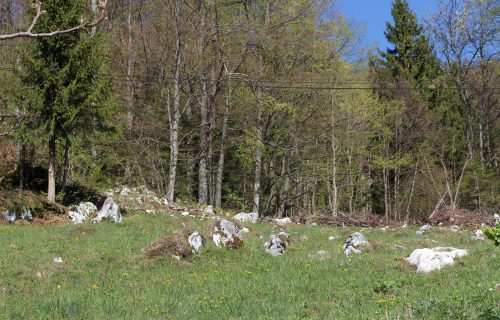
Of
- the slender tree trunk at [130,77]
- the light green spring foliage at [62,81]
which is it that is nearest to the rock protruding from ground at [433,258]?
the light green spring foliage at [62,81]

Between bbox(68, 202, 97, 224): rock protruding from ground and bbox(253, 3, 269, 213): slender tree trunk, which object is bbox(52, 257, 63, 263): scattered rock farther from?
bbox(253, 3, 269, 213): slender tree trunk

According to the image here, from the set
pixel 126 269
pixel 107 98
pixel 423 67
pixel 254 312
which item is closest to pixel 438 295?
pixel 254 312

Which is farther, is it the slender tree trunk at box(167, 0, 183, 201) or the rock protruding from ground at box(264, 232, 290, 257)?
the slender tree trunk at box(167, 0, 183, 201)

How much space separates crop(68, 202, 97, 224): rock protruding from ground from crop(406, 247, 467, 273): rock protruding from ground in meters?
11.6

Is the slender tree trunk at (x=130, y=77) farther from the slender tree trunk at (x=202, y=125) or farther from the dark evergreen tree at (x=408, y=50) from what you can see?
the dark evergreen tree at (x=408, y=50)

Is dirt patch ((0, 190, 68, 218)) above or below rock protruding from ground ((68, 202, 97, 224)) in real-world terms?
above

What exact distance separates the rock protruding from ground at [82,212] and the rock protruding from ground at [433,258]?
458 inches

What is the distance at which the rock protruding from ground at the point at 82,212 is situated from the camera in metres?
17.8

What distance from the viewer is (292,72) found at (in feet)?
98.6

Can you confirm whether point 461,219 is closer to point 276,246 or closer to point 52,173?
point 276,246

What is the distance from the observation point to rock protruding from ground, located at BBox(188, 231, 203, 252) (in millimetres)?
11750

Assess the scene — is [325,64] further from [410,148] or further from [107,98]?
[107,98]

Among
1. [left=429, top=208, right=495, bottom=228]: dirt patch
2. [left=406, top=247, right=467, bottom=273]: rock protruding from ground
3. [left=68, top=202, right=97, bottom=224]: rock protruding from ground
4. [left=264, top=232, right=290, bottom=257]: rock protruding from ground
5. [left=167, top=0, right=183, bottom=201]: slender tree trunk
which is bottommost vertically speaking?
[left=429, top=208, right=495, bottom=228]: dirt patch

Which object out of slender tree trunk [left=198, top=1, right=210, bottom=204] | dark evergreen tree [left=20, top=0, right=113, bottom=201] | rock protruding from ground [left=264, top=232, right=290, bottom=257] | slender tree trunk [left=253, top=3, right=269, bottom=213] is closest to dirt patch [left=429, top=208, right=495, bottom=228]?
slender tree trunk [left=253, top=3, right=269, bottom=213]
